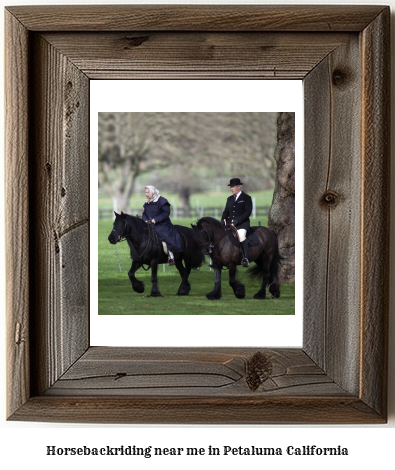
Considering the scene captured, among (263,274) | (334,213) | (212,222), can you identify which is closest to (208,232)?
(212,222)

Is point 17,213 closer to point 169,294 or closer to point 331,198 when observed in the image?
point 169,294

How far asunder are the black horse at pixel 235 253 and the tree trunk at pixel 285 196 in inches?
0.6

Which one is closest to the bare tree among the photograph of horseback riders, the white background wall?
the photograph of horseback riders

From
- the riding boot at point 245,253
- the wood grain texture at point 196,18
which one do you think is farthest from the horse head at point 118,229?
the wood grain texture at point 196,18

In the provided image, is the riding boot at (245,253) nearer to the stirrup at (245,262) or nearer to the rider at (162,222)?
the stirrup at (245,262)

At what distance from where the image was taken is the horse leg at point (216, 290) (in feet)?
3.83

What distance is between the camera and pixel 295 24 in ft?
3.67

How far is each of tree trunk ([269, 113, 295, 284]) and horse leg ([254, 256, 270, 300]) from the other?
0.03 m

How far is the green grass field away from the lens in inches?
45.8

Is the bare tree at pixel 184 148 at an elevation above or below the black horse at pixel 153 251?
above

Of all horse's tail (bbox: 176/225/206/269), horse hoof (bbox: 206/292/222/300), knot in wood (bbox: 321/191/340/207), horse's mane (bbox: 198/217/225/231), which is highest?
knot in wood (bbox: 321/191/340/207)

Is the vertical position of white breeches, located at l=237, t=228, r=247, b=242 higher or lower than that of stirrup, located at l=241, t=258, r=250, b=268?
higher

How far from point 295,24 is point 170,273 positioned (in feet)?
1.60

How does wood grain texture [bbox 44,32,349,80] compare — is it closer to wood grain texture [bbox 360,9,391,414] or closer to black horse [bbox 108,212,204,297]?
wood grain texture [bbox 360,9,391,414]
